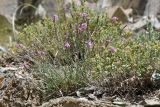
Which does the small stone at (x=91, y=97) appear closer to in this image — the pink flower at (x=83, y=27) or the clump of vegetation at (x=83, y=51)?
the clump of vegetation at (x=83, y=51)

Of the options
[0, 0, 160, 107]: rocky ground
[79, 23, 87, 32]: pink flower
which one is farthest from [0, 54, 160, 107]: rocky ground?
[79, 23, 87, 32]: pink flower

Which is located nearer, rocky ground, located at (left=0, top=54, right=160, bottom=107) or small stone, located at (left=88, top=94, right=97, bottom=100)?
rocky ground, located at (left=0, top=54, right=160, bottom=107)

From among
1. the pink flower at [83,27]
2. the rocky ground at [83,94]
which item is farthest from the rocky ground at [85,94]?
the pink flower at [83,27]

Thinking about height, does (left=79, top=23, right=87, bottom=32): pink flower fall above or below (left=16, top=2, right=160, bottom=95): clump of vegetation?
above

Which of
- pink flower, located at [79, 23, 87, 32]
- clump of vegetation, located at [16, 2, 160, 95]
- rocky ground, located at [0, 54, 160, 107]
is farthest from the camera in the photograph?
pink flower, located at [79, 23, 87, 32]

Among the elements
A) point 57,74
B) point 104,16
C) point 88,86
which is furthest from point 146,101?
point 104,16

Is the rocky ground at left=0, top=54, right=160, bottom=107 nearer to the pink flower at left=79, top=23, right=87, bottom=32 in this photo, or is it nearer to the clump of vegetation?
the clump of vegetation

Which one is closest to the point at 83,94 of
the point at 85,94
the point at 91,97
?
the point at 85,94

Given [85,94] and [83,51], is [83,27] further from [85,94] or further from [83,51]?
[85,94]

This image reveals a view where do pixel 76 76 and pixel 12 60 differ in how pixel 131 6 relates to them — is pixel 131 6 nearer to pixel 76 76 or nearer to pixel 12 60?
pixel 12 60
